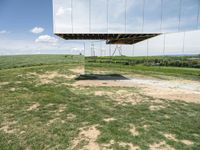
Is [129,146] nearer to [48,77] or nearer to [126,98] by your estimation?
[126,98]

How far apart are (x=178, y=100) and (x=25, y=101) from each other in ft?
20.3

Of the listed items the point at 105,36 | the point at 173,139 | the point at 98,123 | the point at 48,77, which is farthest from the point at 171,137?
the point at 48,77

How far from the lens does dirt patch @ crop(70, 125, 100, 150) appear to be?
3340mm

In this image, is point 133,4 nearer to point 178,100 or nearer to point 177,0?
point 177,0

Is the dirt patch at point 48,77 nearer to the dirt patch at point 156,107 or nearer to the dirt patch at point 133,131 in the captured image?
the dirt patch at point 156,107

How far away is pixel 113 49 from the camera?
15445 mm

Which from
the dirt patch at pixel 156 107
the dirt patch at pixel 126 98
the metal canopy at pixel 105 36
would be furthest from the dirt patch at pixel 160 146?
the metal canopy at pixel 105 36

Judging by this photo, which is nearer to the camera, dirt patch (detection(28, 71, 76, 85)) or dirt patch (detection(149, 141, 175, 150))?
dirt patch (detection(149, 141, 175, 150))

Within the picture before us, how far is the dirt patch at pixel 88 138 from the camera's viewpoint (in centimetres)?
334

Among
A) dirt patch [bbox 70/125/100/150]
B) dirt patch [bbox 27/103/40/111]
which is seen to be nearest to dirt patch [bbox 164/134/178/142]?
dirt patch [bbox 70/125/100/150]

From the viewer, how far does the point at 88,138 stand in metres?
3.67

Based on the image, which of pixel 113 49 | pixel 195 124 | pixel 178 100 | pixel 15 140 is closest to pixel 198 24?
pixel 113 49

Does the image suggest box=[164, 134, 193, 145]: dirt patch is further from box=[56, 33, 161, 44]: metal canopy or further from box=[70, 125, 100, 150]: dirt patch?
box=[56, 33, 161, 44]: metal canopy

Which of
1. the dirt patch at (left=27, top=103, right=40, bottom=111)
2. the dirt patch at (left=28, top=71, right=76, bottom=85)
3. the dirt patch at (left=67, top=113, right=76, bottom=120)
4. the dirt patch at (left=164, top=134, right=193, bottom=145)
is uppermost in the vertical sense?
the dirt patch at (left=28, top=71, right=76, bottom=85)
